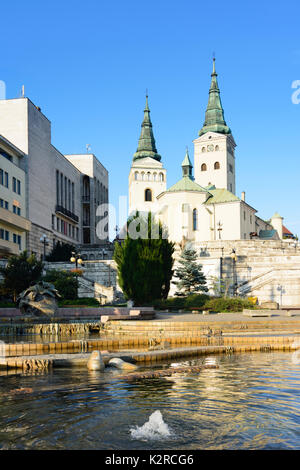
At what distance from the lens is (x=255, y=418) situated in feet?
24.5

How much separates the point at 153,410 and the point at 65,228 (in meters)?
60.8

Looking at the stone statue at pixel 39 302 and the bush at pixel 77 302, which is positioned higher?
the stone statue at pixel 39 302

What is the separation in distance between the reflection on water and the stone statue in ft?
42.7

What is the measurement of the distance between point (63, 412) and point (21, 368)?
185 inches

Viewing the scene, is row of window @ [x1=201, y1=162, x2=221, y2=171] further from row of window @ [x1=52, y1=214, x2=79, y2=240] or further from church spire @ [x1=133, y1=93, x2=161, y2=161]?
row of window @ [x1=52, y1=214, x2=79, y2=240]

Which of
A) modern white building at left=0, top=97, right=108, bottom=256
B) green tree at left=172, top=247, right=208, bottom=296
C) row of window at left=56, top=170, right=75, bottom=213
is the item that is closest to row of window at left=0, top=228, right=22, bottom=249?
modern white building at left=0, top=97, right=108, bottom=256

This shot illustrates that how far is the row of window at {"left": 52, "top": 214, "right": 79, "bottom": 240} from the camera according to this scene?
204 feet

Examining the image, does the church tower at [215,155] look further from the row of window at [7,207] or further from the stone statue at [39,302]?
the stone statue at [39,302]

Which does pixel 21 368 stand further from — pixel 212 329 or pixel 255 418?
pixel 212 329

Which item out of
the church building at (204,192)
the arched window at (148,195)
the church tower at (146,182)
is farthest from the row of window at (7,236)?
the arched window at (148,195)

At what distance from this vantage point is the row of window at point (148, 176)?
101 meters

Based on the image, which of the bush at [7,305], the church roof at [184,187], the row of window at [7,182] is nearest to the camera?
the bush at [7,305]

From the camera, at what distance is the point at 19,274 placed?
29.9 metres

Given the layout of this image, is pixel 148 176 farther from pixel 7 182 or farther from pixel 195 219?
pixel 7 182
